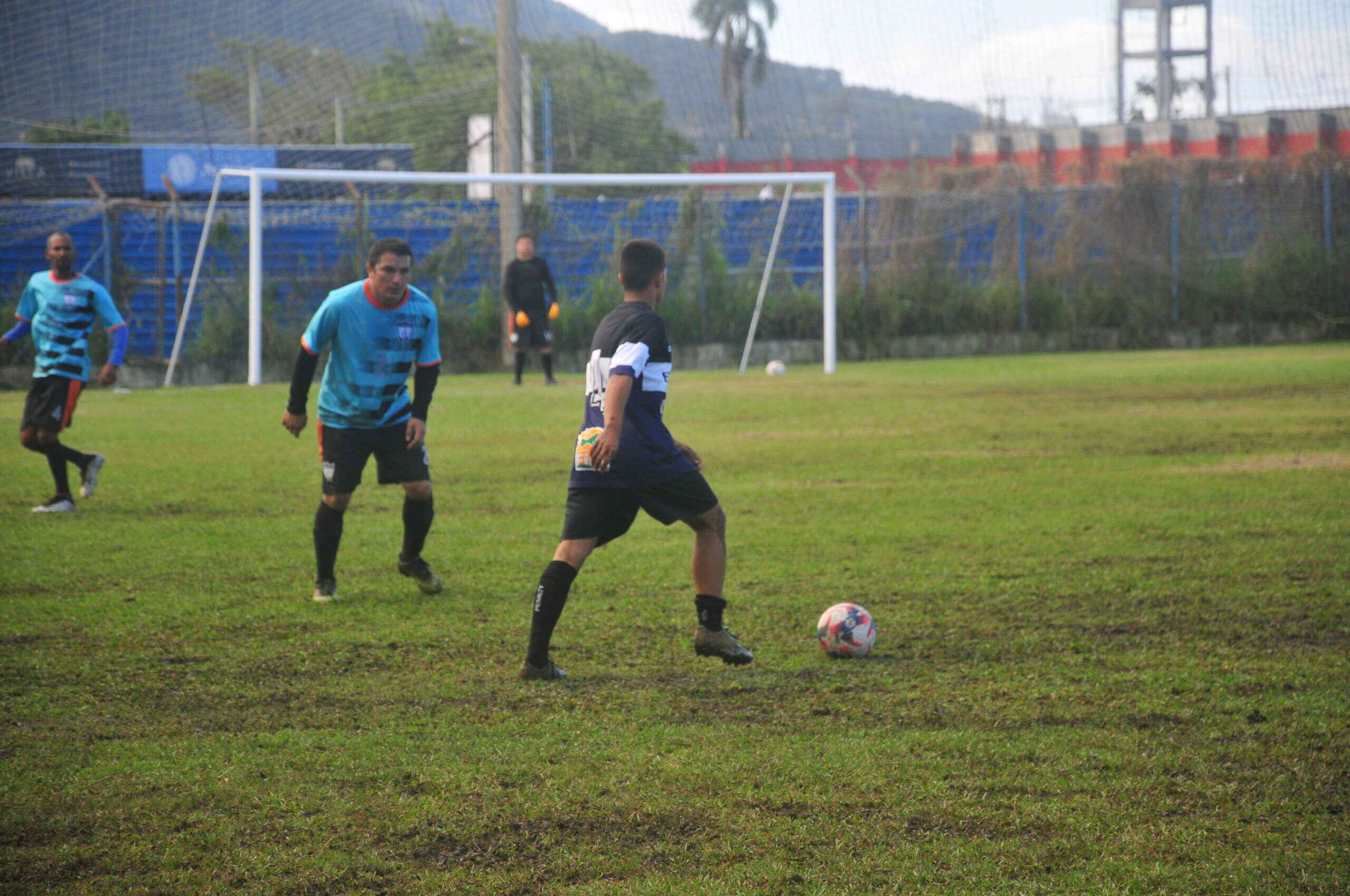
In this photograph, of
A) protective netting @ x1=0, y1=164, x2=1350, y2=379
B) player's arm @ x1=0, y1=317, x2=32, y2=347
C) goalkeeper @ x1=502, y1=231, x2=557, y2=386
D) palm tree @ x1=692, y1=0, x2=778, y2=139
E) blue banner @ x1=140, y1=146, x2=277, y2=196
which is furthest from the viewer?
protective netting @ x1=0, y1=164, x2=1350, y2=379

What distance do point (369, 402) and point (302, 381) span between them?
0.33 meters

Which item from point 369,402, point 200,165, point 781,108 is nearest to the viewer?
point 369,402

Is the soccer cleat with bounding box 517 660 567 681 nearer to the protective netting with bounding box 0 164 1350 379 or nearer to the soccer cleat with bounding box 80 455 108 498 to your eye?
the soccer cleat with bounding box 80 455 108 498

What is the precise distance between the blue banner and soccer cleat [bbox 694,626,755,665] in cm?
1806

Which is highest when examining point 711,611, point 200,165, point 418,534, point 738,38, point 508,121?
point 738,38

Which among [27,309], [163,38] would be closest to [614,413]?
[27,309]

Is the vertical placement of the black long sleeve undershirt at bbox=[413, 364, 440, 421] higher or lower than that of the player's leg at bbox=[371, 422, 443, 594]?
higher

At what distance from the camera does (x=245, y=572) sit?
686 cm

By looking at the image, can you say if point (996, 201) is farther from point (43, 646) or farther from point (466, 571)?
Answer: point (43, 646)

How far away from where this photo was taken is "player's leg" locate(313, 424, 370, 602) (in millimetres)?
6234

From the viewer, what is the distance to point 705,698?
4609 millimetres

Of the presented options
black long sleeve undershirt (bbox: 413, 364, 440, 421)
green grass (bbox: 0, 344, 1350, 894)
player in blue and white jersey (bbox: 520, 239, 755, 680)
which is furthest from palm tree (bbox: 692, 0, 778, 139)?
player in blue and white jersey (bbox: 520, 239, 755, 680)

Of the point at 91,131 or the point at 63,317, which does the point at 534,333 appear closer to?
the point at 91,131

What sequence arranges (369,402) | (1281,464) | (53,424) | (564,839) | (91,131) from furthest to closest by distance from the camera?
(91,131), (1281,464), (53,424), (369,402), (564,839)
